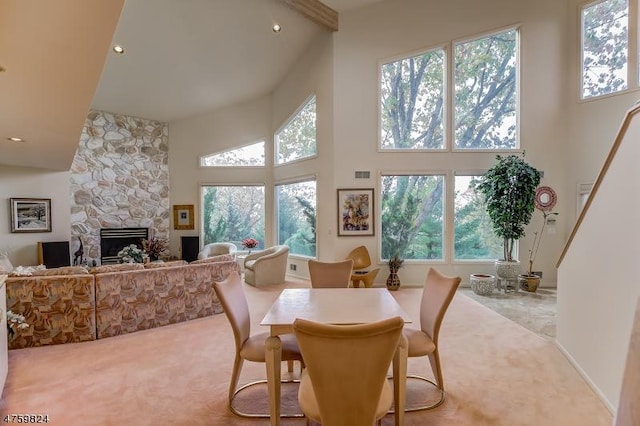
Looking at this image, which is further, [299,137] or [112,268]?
[299,137]

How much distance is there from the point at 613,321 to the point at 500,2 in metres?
6.04

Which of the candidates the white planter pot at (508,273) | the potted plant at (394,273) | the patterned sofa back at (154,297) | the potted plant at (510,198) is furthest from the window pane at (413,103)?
the patterned sofa back at (154,297)

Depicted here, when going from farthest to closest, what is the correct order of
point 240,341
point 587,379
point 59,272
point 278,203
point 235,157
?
point 235,157 → point 278,203 → point 59,272 → point 587,379 → point 240,341

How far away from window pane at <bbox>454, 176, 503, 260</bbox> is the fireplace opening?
22.9ft

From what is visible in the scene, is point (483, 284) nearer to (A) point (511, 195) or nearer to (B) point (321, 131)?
(A) point (511, 195)

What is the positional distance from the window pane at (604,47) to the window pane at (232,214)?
6979 millimetres

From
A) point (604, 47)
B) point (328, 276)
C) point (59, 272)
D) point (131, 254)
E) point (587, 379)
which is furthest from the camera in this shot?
point (131, 254)

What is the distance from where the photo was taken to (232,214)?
321 inches

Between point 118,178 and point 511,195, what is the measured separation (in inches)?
316

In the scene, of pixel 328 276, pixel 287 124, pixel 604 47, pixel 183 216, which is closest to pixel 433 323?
pixel 328 276

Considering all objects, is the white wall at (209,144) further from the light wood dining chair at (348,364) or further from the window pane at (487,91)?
the light wood dining chair at (348,364)

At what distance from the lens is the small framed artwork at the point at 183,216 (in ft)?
26.5

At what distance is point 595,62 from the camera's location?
5789 millimetres

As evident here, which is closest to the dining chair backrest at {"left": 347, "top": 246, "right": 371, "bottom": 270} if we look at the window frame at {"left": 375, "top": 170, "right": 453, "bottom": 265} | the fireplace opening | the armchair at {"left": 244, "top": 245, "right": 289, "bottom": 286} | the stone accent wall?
the window frame at {"left": 375, "top": 170, "right": 453, "bottom": 265}
